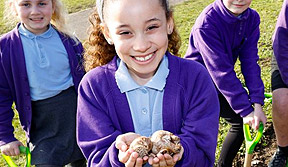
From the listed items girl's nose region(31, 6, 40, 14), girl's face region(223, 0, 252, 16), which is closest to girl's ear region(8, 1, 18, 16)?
girl's nose region(31, 6, 40, 14)

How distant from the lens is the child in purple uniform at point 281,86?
305cm

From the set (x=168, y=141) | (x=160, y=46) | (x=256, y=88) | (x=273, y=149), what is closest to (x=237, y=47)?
(x=256, y=88)

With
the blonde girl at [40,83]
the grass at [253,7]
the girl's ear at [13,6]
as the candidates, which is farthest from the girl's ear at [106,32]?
the grass at [253,7]

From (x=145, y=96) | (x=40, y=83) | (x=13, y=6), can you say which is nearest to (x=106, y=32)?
(x=145, y=96)

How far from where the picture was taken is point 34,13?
2934 mm

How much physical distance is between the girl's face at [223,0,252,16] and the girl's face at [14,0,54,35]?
4.01ft

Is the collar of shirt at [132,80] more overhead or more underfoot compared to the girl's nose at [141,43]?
more underfoot

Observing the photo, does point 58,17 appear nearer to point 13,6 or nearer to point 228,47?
point 13,6

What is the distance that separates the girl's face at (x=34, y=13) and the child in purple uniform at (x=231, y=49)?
3.41 ft

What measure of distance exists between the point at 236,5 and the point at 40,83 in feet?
4.57

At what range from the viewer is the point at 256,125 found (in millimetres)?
2895

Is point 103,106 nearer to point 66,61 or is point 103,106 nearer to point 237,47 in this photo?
point 66,61

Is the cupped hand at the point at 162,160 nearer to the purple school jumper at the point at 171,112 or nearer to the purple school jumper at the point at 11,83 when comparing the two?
the purple school jumper at the point at 171,112

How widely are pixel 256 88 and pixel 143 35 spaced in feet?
4.55
